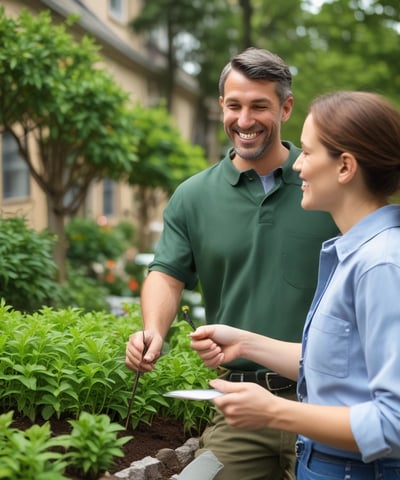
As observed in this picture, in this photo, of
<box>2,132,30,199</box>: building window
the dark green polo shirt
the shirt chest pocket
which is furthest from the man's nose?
<box>2,132,30,199</box>: building window

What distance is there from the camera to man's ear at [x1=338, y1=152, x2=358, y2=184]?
87.0 inches

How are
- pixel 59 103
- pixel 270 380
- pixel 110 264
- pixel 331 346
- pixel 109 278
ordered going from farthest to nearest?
1. pixel 110 264
2. pixel 109 278
3. pixel 59 103
4. pixel 270 380
5. pixel 331 346

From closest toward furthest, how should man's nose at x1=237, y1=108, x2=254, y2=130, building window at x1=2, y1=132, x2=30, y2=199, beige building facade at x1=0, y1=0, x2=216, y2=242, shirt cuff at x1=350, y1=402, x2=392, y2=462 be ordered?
shirt cuff at x1=350, y1=402, x2=392, y2=462 → man's nose at x1=237, y1=108, x2=254, y2=130 → beige building facade at x1=0, y1=0, x2=216, y2=242 → building window at x1=2, y1=132, x2=30, y2=199

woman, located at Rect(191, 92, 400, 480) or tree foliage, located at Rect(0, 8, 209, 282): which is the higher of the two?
tree foliage, located at Rect(0, 8, 209, 282)

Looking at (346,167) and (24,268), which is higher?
(346,167)

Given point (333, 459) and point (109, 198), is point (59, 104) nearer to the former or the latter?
point (333, 459)

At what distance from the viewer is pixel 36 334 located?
3678 millimetres

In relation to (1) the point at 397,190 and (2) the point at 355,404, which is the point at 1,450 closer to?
(2) the point at 355,404

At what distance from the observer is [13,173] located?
44.4 ft

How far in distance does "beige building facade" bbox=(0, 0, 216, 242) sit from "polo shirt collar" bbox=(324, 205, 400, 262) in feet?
18.0

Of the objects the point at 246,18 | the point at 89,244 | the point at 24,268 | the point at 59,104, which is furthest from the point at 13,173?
the point at 24,268

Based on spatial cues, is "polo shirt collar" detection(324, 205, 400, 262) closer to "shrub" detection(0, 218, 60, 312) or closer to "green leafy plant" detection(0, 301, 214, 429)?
"green leafy plant" detection(0, 301, 214, 429)

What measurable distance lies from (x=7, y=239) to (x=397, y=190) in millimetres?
4010

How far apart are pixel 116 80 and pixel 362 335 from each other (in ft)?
52.3
